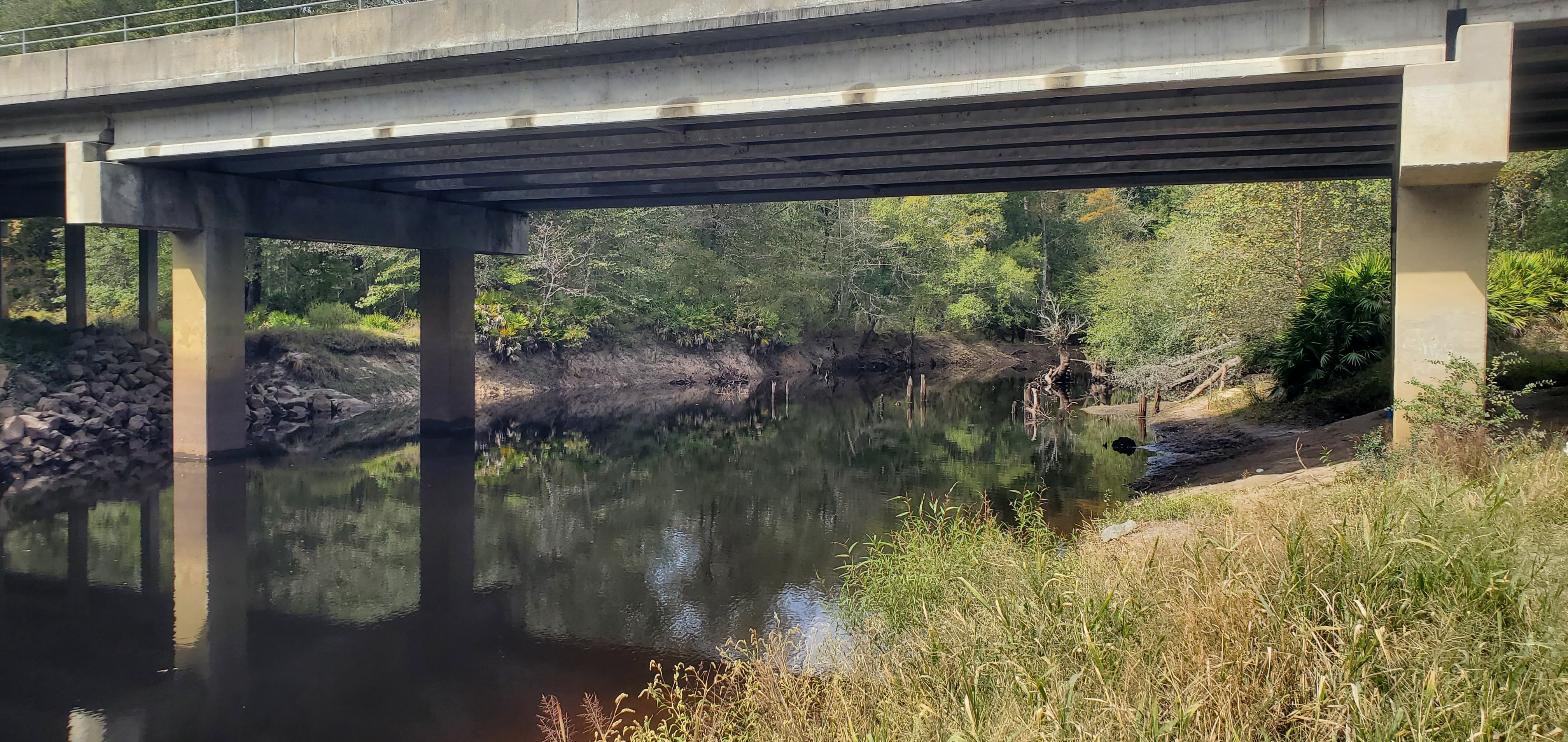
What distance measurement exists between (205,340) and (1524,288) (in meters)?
24.5

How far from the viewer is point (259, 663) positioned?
30.0 ft

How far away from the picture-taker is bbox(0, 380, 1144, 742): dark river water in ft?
27.2

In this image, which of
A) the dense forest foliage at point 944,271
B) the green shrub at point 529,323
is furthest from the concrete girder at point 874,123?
the green shrub at point 529,323

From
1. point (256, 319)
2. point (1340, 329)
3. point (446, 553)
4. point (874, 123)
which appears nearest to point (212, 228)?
point (446, 553)

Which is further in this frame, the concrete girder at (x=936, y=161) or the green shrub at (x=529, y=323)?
the green shrub at (x=529, y=323)

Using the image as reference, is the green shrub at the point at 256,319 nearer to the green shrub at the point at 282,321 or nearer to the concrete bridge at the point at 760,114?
the green shrub at the point at 282,321

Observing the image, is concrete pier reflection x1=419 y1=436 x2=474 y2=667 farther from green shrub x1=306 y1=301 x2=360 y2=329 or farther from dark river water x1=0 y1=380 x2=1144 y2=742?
green shrub x1=306 y1=301 x2=360 y2=329

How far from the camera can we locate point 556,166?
746 inches

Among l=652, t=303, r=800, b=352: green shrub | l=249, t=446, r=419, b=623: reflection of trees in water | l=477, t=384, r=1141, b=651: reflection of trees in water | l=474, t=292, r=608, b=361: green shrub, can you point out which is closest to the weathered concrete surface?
l=477, t=384, r=1141, b=651: reflection of trees in water

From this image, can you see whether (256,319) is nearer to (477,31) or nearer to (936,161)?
(477,31)

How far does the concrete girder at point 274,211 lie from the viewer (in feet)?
59.9

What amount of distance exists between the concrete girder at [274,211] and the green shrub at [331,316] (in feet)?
A: 30.6

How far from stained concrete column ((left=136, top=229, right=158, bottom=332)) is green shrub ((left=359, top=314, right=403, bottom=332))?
695 cm

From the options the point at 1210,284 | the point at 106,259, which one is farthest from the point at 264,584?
the point at 106,259
